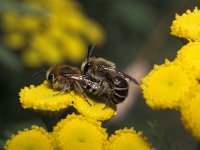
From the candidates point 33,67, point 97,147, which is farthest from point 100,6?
point 97,147

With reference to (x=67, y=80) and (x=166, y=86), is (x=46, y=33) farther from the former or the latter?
(x=166, y=86)

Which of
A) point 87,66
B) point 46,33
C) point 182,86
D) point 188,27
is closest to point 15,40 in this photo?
point 46,33

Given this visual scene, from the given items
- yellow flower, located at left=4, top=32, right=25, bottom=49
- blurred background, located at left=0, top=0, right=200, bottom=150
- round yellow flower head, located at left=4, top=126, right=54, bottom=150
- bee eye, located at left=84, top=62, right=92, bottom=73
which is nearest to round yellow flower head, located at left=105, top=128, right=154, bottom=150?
round yellow flower head, located at left=4, top=126, right=54, bottom=150

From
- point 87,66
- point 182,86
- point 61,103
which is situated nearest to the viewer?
point 182,86

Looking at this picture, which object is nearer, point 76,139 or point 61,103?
point 76,139

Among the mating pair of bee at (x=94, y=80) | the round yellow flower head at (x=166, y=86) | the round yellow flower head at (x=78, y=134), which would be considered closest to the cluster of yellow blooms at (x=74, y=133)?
the round yellow flower head at (x=78, y=134)

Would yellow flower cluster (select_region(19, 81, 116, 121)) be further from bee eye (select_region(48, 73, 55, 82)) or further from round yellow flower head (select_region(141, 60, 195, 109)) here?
round yellow flower head (select_region(141, 60, 195, 109))

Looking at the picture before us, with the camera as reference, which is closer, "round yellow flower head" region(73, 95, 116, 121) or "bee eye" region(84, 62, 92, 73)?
"round yellow flower head" region(73, 95, 116, 121)
